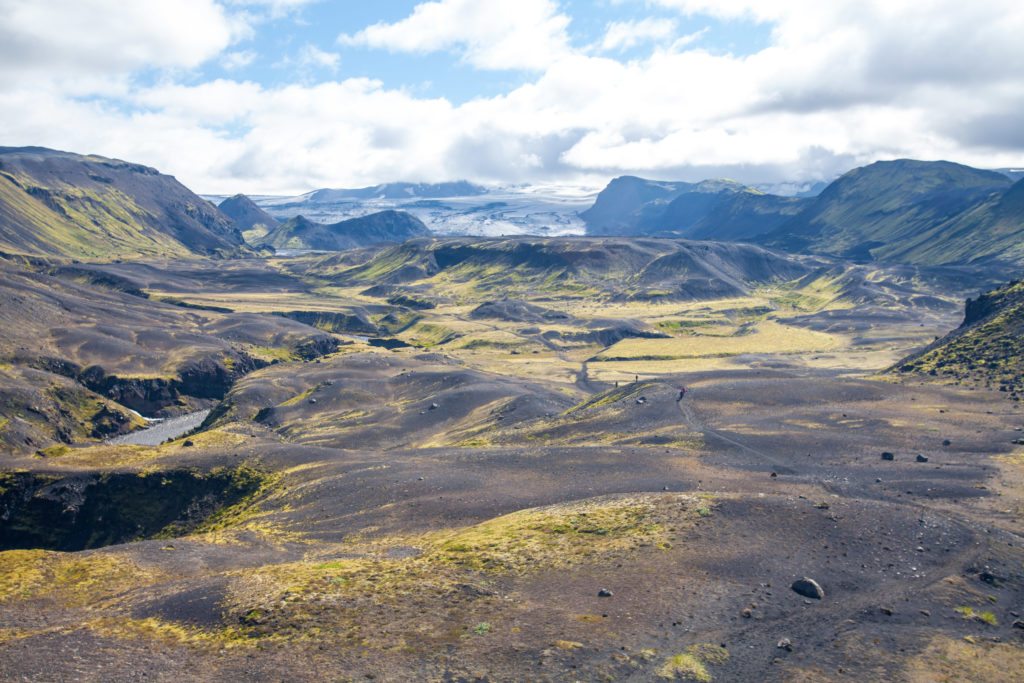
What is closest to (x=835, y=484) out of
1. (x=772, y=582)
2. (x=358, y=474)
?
(x=772, y=582)

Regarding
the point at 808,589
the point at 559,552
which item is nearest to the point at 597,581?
the point at 559,552

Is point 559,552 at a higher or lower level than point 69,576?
higher

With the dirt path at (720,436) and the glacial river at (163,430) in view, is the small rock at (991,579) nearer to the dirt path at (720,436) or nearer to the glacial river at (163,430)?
the dirt path at (720,436)

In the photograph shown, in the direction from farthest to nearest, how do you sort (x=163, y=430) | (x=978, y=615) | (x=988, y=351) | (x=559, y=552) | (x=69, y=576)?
(x=163, y=430) → (x=988, y=351) → (x=69, y=576) → (x=559, y=552) → (x=978, y=615)

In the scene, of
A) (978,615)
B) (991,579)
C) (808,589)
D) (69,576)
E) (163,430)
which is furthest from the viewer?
(163,430)

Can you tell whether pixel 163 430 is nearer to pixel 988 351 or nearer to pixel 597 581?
pixel 597 581

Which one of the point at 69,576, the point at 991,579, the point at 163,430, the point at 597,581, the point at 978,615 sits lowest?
the point at 163,430

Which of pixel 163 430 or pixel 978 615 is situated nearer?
pixel 978 615

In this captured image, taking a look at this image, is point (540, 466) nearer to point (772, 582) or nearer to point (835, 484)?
point (835, 484)
